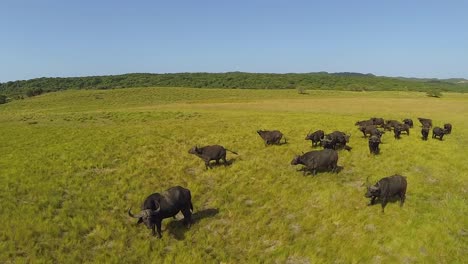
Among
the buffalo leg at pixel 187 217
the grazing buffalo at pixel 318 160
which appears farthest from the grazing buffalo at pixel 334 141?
the buffalo leg at pixel 187 217

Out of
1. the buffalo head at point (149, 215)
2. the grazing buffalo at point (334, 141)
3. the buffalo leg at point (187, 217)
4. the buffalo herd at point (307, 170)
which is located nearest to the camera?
the buffalo head at point (149, 215)

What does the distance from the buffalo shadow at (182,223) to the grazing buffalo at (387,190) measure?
21.1ft

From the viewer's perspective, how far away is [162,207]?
13.9 m

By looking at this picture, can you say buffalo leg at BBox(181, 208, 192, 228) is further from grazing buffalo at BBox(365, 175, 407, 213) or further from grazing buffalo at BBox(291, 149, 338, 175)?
grazing buffalo at BBox(291, 149, 338, 175)

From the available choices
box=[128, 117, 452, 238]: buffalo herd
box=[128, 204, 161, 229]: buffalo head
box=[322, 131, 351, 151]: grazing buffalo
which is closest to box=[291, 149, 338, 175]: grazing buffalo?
box=[128, 117, 452, 238]: buffalo herd

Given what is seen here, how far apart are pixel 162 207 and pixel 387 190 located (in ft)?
29.5

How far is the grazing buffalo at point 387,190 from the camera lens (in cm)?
1588

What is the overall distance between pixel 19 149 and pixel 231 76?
153 m

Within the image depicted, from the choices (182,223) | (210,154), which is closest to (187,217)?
(182,223)

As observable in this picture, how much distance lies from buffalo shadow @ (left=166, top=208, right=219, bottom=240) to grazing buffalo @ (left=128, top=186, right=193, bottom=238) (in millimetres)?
303

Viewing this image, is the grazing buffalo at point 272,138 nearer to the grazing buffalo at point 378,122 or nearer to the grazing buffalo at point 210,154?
the grazing buffalo at point 210,154

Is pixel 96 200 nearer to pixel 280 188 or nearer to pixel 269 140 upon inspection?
pixel 280 188

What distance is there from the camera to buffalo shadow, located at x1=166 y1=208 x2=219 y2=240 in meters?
14.2

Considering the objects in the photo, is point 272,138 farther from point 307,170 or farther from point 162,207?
point 162,207
